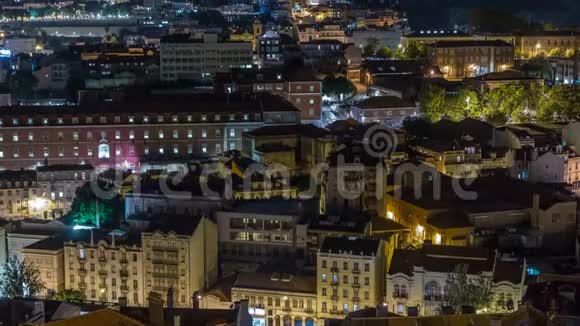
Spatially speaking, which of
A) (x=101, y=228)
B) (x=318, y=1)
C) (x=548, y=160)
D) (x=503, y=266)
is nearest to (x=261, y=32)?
(x=318, y=1)

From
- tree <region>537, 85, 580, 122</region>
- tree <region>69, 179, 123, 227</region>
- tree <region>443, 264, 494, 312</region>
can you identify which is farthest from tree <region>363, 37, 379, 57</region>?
tree <region>443, 264, 494, 312</region>

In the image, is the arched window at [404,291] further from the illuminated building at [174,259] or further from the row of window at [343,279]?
the illuminated building at [174,259]

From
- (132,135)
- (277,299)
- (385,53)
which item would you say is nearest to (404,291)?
(277,299)

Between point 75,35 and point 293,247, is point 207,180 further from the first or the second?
point 75,35

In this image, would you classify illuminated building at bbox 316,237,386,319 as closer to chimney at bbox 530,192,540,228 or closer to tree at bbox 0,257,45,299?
chimney at bbox 530,192,540,228

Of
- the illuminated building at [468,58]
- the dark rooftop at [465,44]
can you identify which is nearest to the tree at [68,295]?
the illuminated building at [468,58]

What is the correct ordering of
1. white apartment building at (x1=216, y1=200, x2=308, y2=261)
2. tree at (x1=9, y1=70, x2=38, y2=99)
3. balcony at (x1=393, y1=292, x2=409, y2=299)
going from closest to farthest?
balcony at (x1=393, y1=292, x2=409, y2=299) → white apartment building at (x1=216, y1=200, x2=308, y2=261) → tree at (x1=9, y1=70, x2=38, y2=99)

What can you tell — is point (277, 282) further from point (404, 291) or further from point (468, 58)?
point (468, 58)

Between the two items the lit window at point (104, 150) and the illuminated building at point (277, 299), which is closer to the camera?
the illuminated building at point (277, 299)
